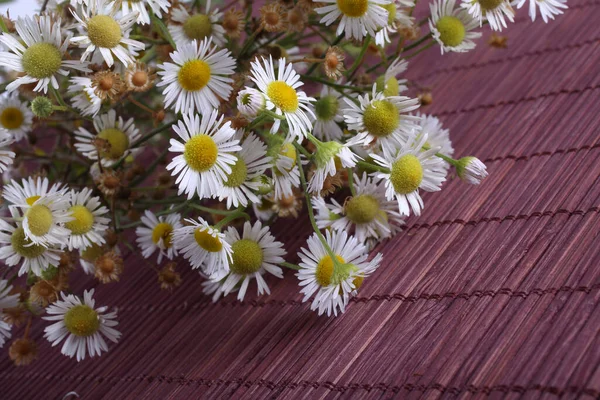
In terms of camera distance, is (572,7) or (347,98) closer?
(347,98)

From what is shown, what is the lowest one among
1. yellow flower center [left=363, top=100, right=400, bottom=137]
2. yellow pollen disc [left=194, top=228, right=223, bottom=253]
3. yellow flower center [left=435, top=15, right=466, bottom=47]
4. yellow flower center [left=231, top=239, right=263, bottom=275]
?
yellow pollen disc [left=194, top=228, right=223, bottom=253]

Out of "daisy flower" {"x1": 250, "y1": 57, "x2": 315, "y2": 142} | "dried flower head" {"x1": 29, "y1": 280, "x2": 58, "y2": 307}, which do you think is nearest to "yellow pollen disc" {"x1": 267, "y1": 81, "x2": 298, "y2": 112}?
"daisy flower" {"x1": 250, "y1": 57, "x2": 315, "y2": 142}

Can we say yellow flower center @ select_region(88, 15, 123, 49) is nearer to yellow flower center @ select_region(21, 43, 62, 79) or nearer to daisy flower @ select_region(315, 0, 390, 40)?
yellow flower center @ select_region(21, 43, 62, 79)

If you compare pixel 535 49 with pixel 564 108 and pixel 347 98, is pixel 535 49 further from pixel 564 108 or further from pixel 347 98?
pixel 347 98

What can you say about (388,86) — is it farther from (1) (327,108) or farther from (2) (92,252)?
(2) (92,252)

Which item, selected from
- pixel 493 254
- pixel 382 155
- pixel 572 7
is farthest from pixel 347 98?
pixel 572 7

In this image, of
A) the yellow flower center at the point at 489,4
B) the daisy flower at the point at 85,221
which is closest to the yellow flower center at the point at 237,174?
the daisy flower at the point at 85,221

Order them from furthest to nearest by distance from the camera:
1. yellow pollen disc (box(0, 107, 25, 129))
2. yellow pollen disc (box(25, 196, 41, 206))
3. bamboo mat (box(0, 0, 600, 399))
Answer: yellow pollen disc (box(0, 107, 25, 129)) < yellow pollen disc (box(25, 196, 41, 206)) < bamboo mat (box(0, 0, 600, 399))
